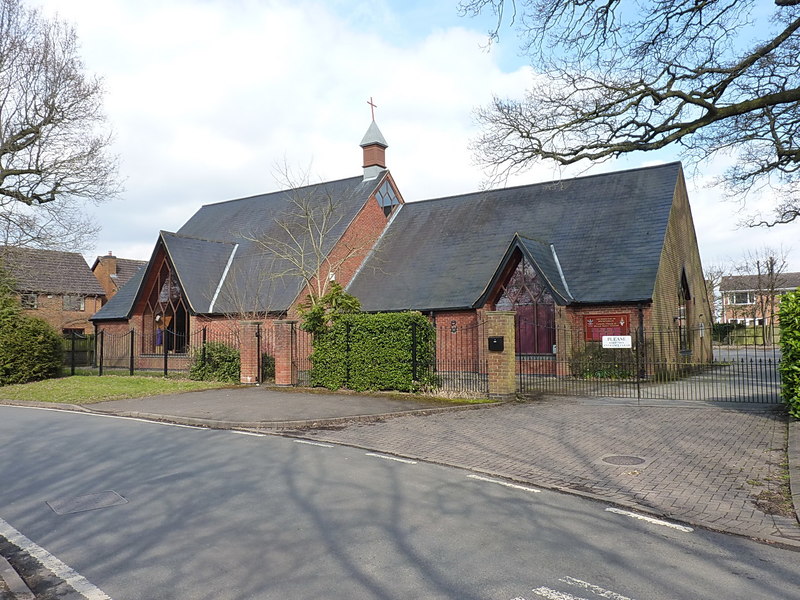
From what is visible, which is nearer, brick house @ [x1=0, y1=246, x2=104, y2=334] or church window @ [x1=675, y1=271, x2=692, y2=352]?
church window @ [x1=675, y1=271, x2=692, y2=352]

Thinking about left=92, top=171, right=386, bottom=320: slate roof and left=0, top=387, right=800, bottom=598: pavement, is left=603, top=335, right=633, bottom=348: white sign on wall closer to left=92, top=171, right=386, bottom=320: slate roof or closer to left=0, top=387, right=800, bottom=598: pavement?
left=0, top=387, right=800, bottom=598: pavement

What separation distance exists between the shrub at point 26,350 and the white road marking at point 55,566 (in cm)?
1849

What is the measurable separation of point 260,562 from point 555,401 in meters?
11.7

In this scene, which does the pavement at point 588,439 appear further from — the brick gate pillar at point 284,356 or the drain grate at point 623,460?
the brick gate pillar at point 284,356

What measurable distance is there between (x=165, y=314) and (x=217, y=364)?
9625mm

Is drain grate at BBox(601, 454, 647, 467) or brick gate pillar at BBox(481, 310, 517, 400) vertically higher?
brick gate pillar at BBox(481, 310, 517, 400)

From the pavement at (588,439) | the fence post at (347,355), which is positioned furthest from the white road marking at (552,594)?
the fence post at (347,355)

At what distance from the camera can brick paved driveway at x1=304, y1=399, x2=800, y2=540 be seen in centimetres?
638

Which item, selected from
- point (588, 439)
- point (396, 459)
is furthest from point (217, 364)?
point (588, 439)

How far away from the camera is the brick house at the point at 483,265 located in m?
21.5

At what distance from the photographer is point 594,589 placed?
4.10 meters

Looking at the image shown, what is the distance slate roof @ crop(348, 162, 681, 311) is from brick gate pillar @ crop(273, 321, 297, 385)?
7.03 meters

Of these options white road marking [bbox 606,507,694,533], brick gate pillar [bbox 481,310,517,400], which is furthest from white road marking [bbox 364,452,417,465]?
brick gate pillar [bbox 481,310,517,400]

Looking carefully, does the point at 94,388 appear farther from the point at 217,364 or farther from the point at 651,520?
the point at 651,520
